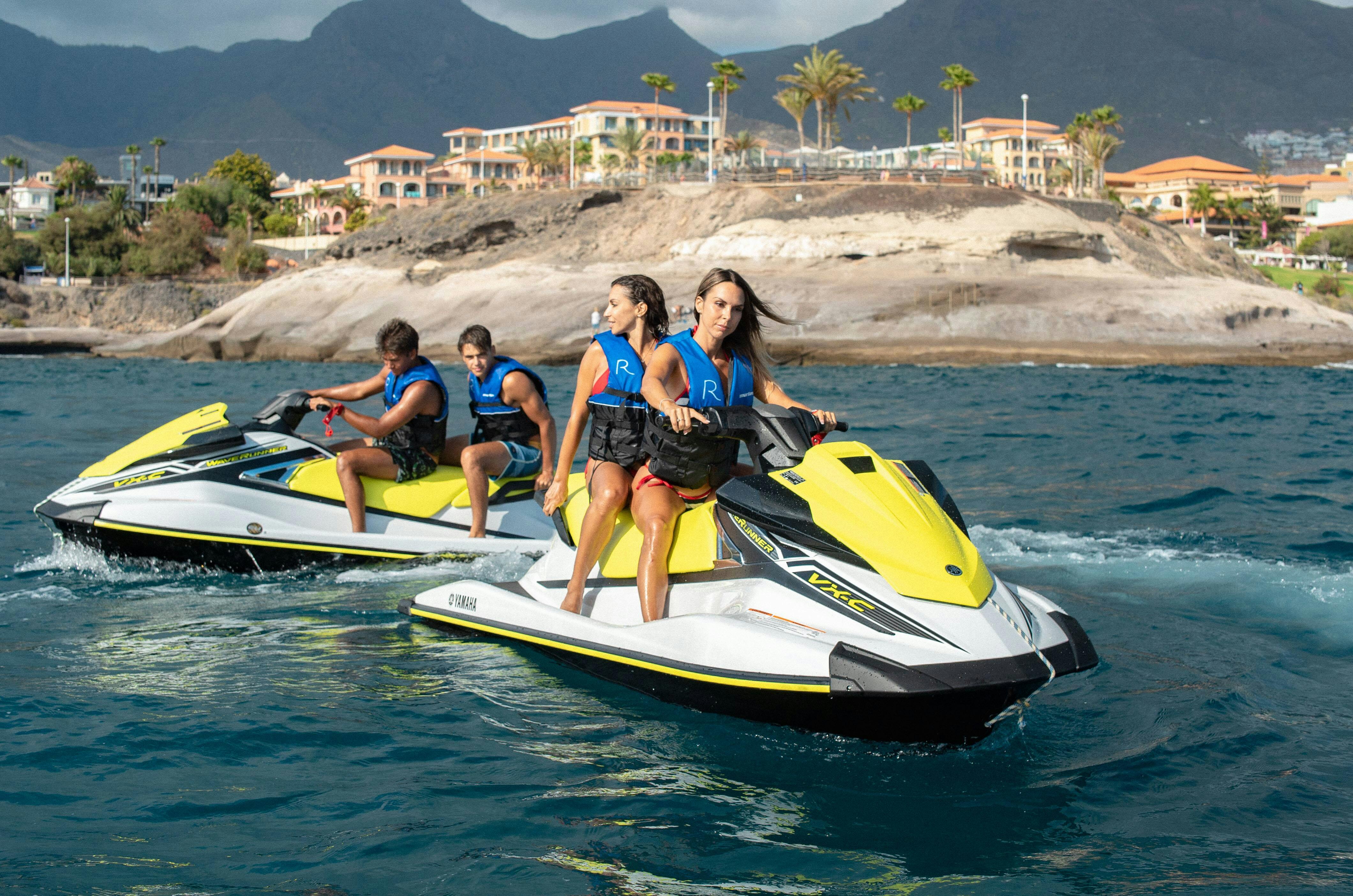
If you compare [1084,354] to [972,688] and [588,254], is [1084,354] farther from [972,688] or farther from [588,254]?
[972,688]

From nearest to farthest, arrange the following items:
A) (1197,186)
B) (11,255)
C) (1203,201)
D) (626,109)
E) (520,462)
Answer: (520,462) < (11,255) < (1203,201) < (626,109) < (1197,186)

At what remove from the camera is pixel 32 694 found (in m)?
5.07

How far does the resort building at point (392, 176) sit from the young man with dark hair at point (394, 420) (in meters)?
102

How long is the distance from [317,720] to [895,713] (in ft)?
7.75

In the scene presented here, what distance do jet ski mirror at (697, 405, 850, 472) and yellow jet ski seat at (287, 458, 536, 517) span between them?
142 inches

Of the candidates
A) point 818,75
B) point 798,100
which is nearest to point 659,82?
point 798,100

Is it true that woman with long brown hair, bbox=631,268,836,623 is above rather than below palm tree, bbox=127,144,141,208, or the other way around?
below

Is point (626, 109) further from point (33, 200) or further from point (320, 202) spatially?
point (33, 200)

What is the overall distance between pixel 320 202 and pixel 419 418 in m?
103

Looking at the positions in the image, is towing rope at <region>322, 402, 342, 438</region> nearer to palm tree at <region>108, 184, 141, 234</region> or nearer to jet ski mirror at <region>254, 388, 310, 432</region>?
jet ski mirror at <region>254, 388, 310, 432</region>

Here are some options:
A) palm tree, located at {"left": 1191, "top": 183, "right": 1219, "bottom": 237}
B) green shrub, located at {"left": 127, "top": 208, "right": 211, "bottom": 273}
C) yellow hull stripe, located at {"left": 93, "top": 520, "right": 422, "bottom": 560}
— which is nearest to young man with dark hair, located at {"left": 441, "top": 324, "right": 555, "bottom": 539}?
yellow hull stripe, located at {"left": 93, "top": 520, "right": 422, "bottom": 560}

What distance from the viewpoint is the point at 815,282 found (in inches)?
1495

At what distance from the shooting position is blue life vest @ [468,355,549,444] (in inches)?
312

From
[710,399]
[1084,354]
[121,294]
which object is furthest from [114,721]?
[121,294]
